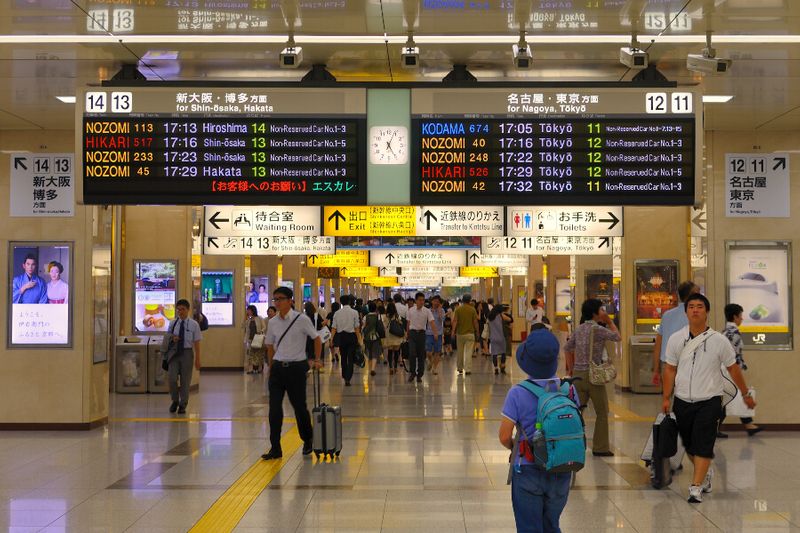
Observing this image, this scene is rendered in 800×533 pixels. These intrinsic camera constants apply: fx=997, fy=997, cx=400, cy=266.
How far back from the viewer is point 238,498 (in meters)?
7.96

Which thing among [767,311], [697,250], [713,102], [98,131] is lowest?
[767,311]

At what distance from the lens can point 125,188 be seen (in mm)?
8070

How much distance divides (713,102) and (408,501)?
219 inches

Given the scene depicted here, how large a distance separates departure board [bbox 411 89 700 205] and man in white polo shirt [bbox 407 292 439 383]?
1172cm

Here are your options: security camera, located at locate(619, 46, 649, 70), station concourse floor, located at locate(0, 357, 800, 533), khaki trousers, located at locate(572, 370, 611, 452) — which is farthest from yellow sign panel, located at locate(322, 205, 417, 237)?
security camera, located at locate(619, 46, 649, 70)

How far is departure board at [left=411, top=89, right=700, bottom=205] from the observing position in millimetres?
8008

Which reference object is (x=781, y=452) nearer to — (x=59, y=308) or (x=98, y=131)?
(x=98, y=131)

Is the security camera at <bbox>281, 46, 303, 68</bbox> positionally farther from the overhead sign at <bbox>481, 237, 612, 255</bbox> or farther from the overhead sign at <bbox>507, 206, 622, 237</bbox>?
the overhead sign at <bbox>481, 237, 612, 255</bbox>

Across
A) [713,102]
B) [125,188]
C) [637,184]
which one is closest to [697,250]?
[713,102]

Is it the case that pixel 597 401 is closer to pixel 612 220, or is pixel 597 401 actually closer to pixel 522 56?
pixel 522 56

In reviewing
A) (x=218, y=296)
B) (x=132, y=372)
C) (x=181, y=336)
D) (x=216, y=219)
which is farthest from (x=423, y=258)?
(x=181, y=336)

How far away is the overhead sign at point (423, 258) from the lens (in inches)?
1046

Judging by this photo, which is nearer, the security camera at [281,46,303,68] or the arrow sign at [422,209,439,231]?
the security camera at [281,46,303,68]

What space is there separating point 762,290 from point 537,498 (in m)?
8.13
